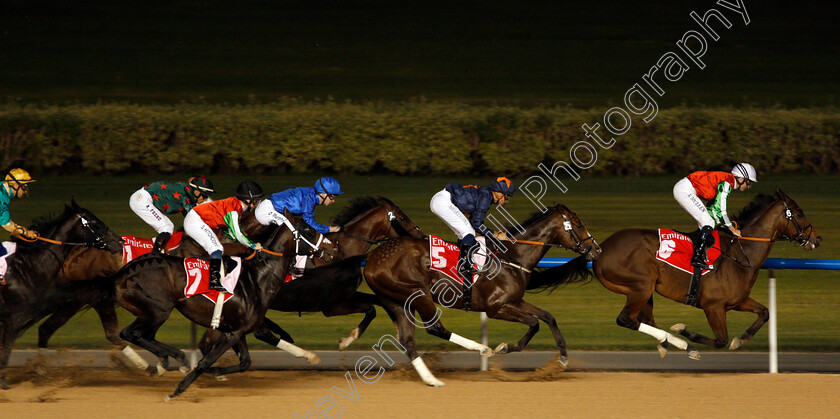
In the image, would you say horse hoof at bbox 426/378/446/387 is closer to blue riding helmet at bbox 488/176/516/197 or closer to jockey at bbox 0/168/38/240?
blue riding helmet at bbox 488/176/516/197

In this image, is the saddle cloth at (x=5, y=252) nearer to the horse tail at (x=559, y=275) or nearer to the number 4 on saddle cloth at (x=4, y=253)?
the number 4 on saddle cloth at (x=4, y=253)

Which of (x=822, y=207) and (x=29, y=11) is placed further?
(x=29, y=11)

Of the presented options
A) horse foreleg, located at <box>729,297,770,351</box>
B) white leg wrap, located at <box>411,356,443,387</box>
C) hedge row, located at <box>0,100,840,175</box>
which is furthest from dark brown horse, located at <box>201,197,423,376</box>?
hedge row, located at <box>0,100,840,175</box>

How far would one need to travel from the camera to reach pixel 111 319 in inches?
301

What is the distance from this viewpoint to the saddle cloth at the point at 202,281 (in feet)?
21.9

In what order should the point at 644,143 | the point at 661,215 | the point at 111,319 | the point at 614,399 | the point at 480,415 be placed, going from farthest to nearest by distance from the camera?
the point at 644,143
the point at 661,215
the point at 111,319
the point at 614,399
the point at 480,415

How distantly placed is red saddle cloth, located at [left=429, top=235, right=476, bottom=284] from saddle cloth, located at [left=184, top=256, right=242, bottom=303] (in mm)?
1541

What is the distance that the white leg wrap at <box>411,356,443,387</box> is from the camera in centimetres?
682

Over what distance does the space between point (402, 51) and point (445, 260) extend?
57.3 feet

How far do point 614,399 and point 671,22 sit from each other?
20800 millimetres

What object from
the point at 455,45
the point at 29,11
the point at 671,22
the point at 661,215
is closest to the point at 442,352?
the point at 661,215

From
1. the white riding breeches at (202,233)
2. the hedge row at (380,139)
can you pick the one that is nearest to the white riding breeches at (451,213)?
the white riding breeches at (202,233)

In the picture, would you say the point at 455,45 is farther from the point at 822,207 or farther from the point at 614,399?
the point at 614,399

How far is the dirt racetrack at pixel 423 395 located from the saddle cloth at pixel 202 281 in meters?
0.70
